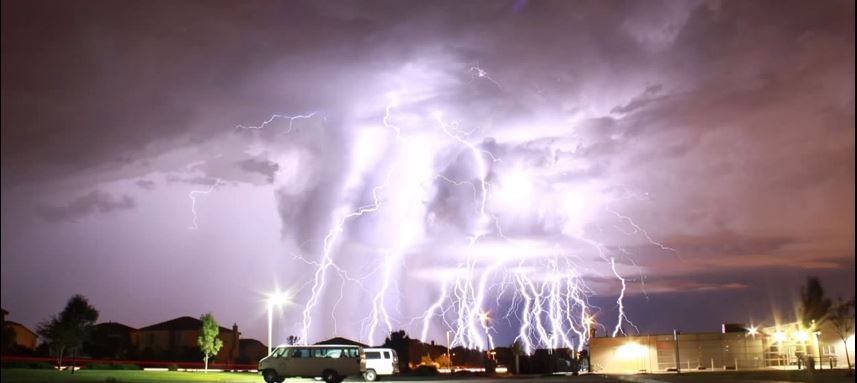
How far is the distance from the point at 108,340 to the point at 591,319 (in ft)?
135

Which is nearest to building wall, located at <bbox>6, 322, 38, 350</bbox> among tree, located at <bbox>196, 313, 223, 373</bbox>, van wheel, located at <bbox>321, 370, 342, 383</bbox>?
tree, located at <bbox>196, 313, 223, 373</bbox>

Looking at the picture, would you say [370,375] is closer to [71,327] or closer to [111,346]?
[71,327]

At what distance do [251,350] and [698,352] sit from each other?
51.7m

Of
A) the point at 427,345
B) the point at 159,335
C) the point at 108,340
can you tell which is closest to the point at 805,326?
the point at 427,345

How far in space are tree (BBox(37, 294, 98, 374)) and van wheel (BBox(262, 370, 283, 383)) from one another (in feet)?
35.3

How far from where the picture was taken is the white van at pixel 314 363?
27.8 meters

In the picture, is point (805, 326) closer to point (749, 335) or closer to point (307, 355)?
point (749, 335)

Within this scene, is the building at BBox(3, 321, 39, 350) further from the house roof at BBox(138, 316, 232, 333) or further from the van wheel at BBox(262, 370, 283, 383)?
the van wheel at BBox(262, 370, 283, 383)

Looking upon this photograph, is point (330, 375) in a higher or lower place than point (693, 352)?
higher

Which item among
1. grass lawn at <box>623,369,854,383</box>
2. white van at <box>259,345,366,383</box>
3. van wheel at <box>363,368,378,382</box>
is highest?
white van at <box>259,345,366,383</box>

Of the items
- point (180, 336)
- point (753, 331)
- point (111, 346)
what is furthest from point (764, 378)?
point (180, 336)

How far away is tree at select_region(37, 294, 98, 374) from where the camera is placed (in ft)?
110

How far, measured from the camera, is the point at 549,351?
57.8 meters

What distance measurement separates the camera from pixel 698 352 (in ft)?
171
